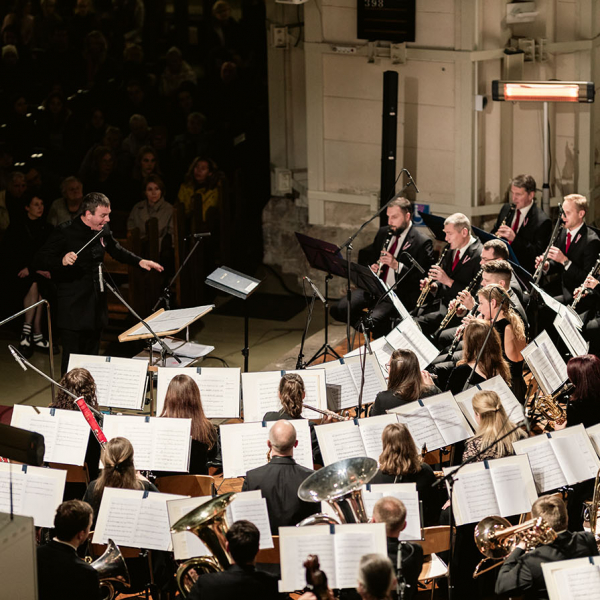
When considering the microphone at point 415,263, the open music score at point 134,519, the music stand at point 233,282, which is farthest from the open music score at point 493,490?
the music stand at point 233,282

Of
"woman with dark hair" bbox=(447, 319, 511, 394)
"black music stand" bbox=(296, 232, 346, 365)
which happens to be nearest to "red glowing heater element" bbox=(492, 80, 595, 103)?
"black music stand" bbox=(296, 232, 346, 365)

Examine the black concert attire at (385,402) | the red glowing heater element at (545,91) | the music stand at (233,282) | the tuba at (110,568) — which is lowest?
the tuba at (110,568)

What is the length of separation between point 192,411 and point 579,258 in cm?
369

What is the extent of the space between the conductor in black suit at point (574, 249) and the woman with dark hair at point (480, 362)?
1.78m

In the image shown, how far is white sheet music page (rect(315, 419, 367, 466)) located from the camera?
5.60 metres

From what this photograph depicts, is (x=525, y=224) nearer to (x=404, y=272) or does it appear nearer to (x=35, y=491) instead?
(x=404, y=272)

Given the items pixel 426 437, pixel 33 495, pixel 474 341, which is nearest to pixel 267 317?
pixel 474 341

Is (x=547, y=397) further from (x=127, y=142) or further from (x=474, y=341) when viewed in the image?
(x=127, y=142)

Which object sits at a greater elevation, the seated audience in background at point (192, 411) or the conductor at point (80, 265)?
the conductor at point (80, 265)

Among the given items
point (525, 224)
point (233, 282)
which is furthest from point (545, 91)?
point (233, 282)

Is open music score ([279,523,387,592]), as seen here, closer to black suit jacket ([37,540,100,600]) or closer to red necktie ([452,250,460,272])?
black suit jacket ([37,540,100,600])

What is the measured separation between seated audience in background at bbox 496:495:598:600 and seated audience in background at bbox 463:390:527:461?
733 mm

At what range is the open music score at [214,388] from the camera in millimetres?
6316

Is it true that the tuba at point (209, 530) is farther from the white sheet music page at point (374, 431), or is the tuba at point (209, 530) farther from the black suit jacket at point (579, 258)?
the black suit jacket at point (579, 258)
